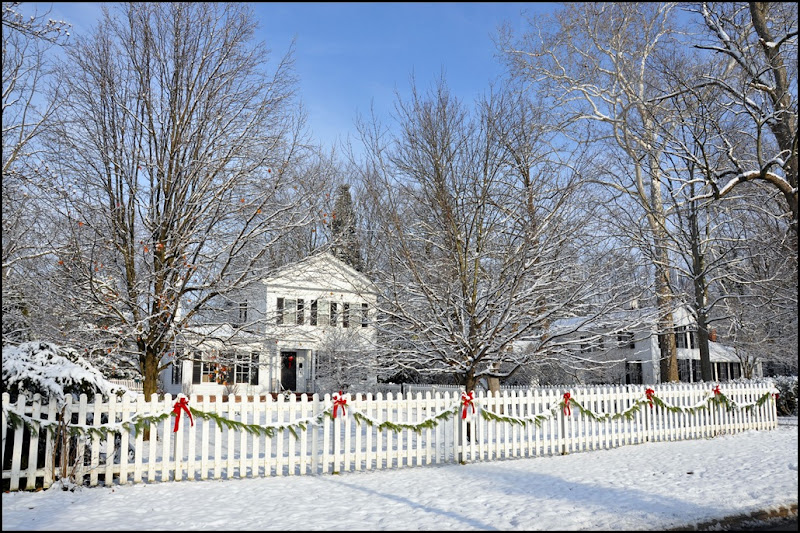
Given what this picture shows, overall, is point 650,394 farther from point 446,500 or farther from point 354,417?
point 446,500

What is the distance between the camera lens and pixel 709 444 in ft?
40.0

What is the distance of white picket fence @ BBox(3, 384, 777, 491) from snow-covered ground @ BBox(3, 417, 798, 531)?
0.29 metres

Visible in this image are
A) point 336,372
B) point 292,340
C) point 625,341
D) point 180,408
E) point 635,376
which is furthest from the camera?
point 635,376

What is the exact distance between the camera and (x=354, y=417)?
9.16m

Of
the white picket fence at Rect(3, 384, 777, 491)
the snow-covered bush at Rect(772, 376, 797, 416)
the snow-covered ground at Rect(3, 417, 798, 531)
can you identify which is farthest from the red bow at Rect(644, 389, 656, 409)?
the snow-covered bush at Rect(772, 376, 797, 416)

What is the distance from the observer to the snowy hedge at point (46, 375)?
7590 mm

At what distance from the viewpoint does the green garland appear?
738 cm

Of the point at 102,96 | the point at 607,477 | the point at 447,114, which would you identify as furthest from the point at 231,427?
the point at 447,114

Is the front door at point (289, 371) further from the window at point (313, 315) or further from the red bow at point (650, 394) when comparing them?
the red bow at point (650, 394)

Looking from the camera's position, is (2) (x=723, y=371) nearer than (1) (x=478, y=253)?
No

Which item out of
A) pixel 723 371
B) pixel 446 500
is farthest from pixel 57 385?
pixel 723 371

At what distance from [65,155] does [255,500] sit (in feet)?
23.2

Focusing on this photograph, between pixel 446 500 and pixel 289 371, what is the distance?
2297 centimetres

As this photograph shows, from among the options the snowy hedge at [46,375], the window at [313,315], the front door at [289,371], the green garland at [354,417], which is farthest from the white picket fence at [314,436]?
the front door at [289,371]
